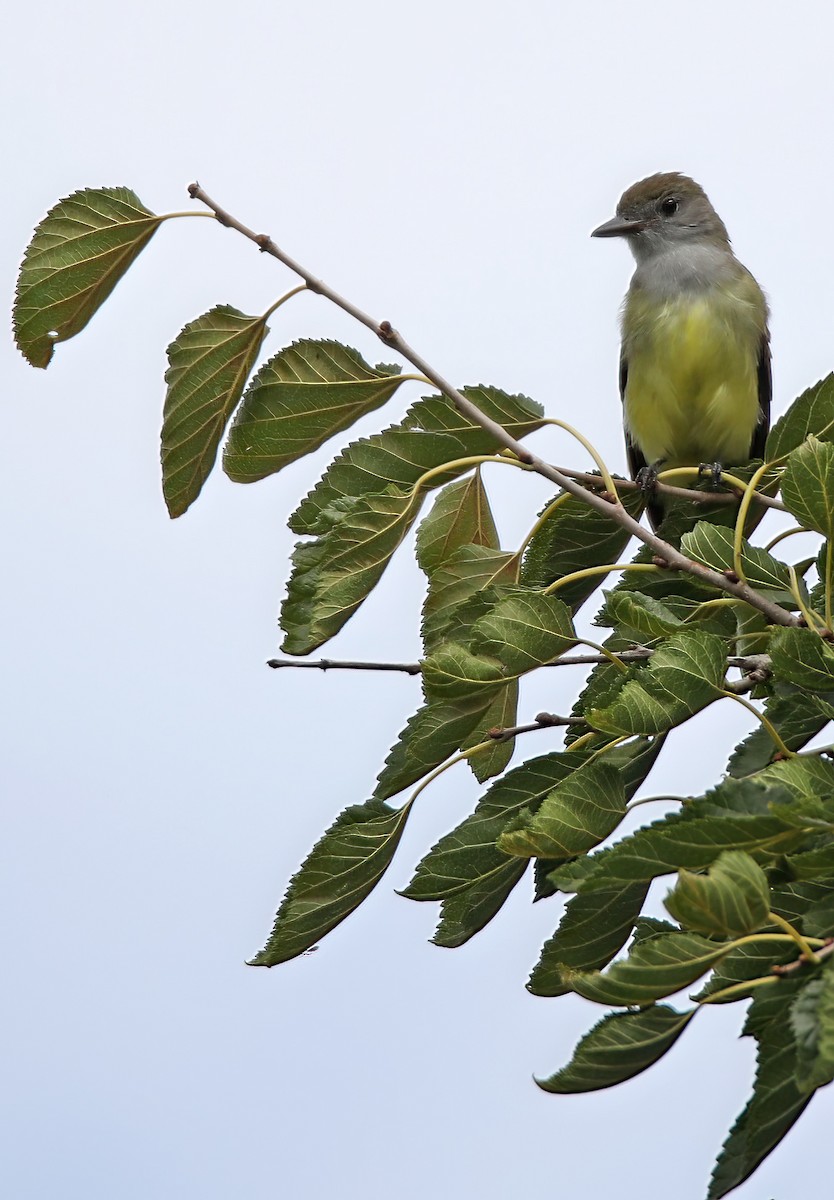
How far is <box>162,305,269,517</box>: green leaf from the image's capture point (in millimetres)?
3068

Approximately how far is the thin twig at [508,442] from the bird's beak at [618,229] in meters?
4.16

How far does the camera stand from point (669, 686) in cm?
252

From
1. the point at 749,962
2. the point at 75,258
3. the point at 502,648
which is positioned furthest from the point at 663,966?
the point at 75,258

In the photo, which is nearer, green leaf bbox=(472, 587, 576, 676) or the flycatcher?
green leaf bbox=(472, 587, 576, 676)

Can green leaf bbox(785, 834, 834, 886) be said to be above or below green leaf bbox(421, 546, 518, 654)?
below

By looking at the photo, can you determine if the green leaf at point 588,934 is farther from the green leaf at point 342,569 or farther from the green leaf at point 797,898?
the green leaf at point 342,569

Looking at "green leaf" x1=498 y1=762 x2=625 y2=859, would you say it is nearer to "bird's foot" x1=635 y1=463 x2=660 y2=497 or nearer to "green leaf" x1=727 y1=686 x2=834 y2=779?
"green leaf" x1=727 y1=686 x2=834 y2=779

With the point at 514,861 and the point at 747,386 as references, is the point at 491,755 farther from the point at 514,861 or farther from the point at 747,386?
the point at 747,386

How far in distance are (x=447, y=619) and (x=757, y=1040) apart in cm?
119

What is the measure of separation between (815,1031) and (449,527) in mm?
1794

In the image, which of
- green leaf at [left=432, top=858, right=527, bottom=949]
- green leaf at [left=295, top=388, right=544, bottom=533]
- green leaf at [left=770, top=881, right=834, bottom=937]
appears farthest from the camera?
green leaf at [left=295, top=388, right=544, bottom=533]

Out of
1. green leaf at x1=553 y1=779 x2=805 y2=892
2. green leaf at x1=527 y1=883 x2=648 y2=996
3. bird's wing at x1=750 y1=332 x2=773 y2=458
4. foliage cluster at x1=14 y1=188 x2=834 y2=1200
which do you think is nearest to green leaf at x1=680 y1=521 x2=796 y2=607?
foliage cluster at x1=14 y1=188 x2=834 y2=1200

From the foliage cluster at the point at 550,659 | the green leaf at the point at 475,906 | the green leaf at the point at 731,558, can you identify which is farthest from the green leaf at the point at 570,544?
the green leaf at the point at 475,906

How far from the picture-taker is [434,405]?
3129 millimetres
